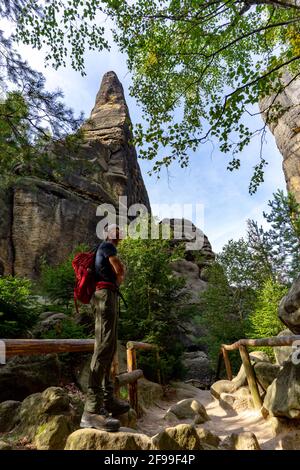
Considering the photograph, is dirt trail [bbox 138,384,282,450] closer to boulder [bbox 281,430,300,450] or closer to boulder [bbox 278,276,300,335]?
boulder [bbox 281,430,300,450]

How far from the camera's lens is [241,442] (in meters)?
3.90

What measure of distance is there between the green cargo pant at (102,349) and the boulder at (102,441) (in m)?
0.42

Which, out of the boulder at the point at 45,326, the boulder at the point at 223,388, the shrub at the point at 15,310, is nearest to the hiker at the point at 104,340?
the shrub at the point at 15,310

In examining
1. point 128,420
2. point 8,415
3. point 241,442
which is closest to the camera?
point 241,442

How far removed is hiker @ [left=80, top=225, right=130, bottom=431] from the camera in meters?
3.47

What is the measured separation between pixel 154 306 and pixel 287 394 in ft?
22.8

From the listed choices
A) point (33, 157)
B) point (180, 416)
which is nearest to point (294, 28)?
point (33, 157)

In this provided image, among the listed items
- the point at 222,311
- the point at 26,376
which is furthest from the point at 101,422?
the point at 222,311

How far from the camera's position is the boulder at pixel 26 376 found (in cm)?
629

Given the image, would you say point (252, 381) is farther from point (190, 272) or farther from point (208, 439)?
point (190, 272)

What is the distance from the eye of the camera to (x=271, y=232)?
26688 mm

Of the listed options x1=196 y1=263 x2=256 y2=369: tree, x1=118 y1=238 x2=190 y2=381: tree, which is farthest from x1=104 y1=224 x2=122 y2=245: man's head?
x1=196 y1=263 x2=256 y2=369: tree

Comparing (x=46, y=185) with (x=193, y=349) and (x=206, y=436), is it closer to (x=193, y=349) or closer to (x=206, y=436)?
(x=193, y=349)

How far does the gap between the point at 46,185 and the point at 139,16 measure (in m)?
19.1
